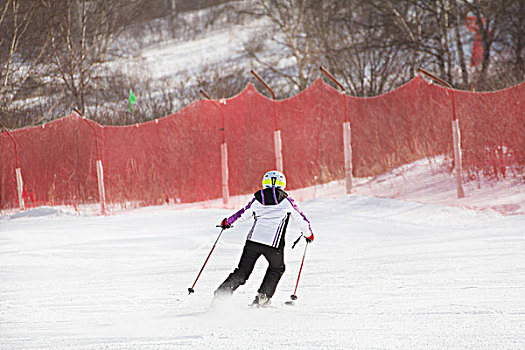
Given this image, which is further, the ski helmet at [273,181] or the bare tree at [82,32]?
the bare tree at [82,32]

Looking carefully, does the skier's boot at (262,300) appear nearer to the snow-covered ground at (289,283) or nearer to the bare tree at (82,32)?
the snow-covered ground at (289,283)

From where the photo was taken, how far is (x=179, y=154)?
15.3m

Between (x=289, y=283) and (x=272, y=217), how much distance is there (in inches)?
52.4

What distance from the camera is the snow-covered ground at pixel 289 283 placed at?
4.40 metres

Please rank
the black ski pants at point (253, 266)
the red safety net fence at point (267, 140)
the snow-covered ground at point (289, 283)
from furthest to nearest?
the red safety net fence at point (267, 140) → the black ski pants at point (253, 266) → the snow-covered ground at point (289, 283)

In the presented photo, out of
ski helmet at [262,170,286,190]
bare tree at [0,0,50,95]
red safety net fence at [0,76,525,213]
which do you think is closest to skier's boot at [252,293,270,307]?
ski helmet at [262,170,286,190]

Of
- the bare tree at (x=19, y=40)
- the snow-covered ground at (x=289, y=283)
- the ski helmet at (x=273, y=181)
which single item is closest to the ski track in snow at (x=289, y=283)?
the snow-covered ground at (x=289, y=283)

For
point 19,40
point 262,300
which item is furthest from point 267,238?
point 19,40

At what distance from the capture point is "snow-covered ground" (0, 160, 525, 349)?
4.40 metres

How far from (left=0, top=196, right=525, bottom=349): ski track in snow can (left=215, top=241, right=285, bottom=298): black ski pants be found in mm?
171

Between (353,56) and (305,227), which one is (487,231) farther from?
(353,56)

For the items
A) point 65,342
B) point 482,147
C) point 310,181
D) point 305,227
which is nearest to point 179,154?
point 310,181

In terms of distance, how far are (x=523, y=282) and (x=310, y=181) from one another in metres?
8.79

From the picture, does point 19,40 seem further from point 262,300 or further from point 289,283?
point 262,300
